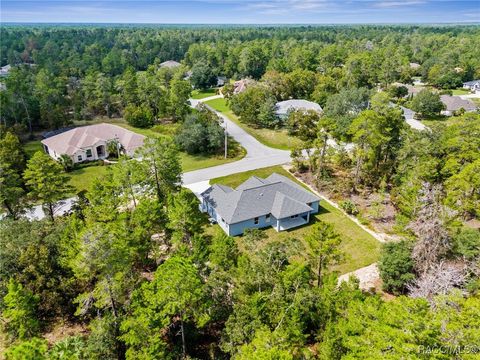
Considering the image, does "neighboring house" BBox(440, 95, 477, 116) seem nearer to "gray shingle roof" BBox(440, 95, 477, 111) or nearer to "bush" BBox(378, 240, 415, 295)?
"gray shingle roof" BBox(440, 95, 477, 111)

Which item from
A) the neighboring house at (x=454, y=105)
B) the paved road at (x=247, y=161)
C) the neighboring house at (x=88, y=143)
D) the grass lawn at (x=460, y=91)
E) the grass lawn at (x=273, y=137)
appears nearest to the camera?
the paved road at (x=247, y=161)

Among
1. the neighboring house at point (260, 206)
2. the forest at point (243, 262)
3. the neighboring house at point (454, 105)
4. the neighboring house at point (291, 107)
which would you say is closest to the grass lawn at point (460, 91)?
the neighboring house at point (454, 105)

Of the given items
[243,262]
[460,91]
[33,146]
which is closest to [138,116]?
[33,146]

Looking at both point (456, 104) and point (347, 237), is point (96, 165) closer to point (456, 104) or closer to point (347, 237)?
point (347, 237)

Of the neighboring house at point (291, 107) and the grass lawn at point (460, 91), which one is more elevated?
the neighboring house at point (291, 107)

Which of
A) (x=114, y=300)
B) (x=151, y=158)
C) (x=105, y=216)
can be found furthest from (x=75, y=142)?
(x=114, y=300)

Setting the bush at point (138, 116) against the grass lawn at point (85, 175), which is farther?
the bush at point (138, 116)

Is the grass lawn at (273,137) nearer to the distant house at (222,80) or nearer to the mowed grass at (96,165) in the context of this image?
the mowed grass at (96,165)

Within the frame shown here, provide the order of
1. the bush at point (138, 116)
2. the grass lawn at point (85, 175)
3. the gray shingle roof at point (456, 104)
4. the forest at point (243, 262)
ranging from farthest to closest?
the gray shingle roof at point (456, 104) → the bush at point (138, 116) → the grass lawn at point (85, 175) → the forest at point (243, 262)
